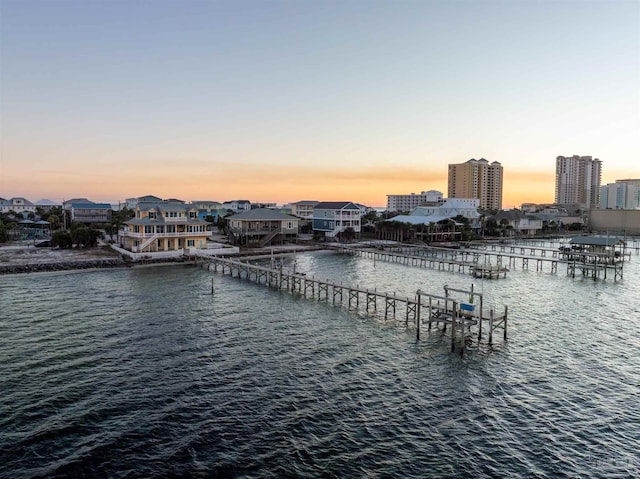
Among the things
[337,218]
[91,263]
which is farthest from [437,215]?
[91,263]

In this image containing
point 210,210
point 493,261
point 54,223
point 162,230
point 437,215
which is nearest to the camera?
point 162,230

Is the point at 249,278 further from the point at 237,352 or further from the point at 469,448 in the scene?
the point at 469,448

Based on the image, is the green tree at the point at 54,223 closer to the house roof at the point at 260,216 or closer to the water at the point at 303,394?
the house roof at the point at 260,216

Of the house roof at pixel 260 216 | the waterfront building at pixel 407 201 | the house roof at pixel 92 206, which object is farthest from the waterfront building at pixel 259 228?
the waterfront building at pixel 407 201

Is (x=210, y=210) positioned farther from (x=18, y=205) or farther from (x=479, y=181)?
(x=479, y=181)

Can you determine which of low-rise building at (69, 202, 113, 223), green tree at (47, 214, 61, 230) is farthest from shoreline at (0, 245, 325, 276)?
low-rise building at (69, 202, 113, 223)

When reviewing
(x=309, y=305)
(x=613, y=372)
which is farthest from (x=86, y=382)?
(x=613, y=372)
